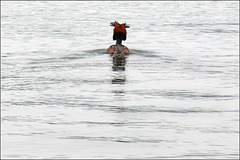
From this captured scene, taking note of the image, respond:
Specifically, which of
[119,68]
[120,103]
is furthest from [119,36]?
[120,103]

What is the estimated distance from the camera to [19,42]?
36906mm

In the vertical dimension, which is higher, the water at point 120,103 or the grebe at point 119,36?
the grebe at point 119,36

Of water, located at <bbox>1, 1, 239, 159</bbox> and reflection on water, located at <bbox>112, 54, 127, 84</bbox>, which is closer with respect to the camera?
water, located at <bbox>1, 1, 239, 159</bbox>

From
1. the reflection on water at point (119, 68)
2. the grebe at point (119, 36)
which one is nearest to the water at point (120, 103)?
the reflection on water at point (119, 68)

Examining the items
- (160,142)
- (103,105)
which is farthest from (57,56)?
(160,142)

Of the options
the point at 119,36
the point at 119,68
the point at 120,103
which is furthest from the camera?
the point at 119,36

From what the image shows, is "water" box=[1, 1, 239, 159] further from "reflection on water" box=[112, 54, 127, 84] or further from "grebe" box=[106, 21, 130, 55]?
"grebe" box=[106, 21, 130, 55]

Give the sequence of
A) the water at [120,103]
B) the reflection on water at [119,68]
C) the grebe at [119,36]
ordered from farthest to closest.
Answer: the grebe at [119,36] < the reflection on water at [119,68] < the water at [120,103]

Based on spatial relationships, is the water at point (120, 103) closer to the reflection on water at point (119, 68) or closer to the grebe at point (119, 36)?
the reflection on water at point (119, 68)

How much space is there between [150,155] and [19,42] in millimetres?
26629

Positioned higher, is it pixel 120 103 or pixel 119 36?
pixel 119 36

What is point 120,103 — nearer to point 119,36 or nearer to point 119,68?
point 119,68

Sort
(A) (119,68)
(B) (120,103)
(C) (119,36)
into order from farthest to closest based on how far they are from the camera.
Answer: (C) (119,36) → (A) (119,68) → (B) (120,103)

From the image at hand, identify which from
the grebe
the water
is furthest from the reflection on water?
the grebe
